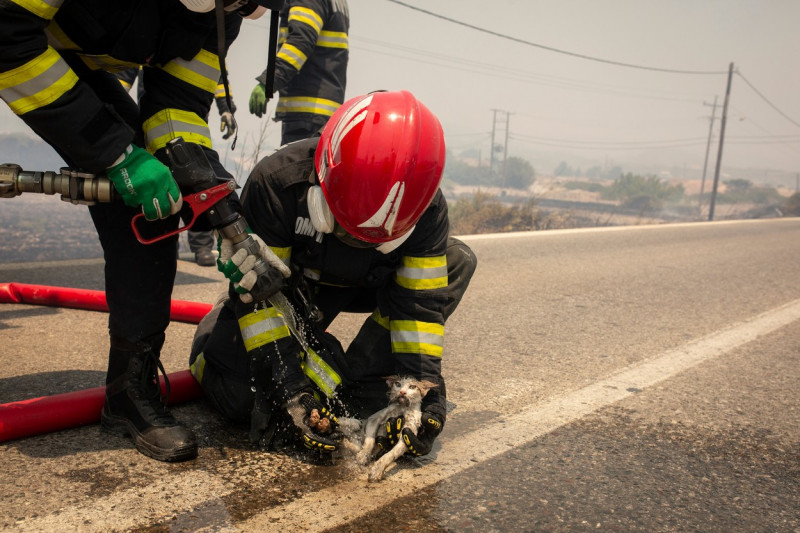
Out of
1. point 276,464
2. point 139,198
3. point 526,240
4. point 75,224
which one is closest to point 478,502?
point 276,464

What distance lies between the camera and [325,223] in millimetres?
2312

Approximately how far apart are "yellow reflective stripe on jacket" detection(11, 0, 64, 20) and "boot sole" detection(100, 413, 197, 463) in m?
1.28

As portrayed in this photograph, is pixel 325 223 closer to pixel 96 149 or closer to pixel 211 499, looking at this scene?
pixel 96 149

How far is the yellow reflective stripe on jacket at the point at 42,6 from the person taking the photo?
5.89 feet

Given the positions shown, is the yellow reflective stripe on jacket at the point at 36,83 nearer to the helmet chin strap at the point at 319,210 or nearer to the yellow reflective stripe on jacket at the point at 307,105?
the helmet chin strap at the point at 319,210

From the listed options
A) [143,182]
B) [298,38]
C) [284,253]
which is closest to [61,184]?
[143,182]

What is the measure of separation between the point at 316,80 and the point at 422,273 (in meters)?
3.52

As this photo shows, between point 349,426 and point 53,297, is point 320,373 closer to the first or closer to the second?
point 349,426

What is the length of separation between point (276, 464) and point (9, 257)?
9.77m

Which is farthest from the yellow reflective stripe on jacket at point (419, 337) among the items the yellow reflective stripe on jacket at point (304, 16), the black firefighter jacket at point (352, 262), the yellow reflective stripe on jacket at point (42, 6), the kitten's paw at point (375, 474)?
the yellow reflective stripe on jacket at point (304, 16)

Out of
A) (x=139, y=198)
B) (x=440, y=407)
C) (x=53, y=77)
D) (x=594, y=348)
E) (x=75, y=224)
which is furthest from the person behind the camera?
(x=75, y=224)

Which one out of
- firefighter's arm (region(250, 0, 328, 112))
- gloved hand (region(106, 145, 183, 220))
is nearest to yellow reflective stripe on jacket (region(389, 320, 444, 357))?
gloved hand (region(106, 145, 183, 220))

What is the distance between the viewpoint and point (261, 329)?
2.35 meters

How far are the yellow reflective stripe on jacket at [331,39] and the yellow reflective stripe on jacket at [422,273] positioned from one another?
3.57 meters
